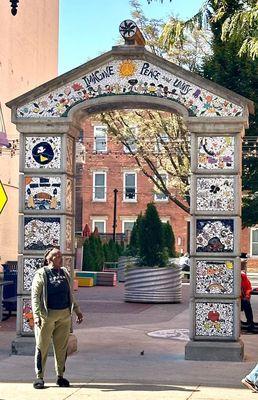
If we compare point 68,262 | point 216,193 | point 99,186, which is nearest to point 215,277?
point 216,193

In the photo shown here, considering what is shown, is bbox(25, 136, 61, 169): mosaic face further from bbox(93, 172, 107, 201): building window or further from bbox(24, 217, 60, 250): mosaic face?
bbox(93, 172, 107, 201): building window

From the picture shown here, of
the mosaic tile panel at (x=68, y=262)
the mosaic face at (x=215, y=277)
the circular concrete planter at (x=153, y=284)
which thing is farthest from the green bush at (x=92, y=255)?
the mosaic face at (x=215, y=277)

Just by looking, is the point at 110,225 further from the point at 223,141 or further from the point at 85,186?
the point at 223,141

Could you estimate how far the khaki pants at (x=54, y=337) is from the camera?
1100 cm

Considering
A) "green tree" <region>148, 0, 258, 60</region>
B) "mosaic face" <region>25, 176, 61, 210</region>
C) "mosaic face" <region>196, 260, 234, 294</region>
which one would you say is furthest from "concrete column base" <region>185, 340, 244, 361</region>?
"green tree" <region>148, 0, 258, 60</region>

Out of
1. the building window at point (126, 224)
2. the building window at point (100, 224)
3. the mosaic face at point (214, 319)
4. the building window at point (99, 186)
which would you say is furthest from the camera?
the building window at point (100, 224)

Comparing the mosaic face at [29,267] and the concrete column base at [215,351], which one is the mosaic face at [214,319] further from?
the mosaic face at [29,267]

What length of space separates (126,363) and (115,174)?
49.1 meters

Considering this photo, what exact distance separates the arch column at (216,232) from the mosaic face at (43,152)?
2061 millimetres

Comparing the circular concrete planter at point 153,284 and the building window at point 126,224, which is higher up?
the building window at point 126,224

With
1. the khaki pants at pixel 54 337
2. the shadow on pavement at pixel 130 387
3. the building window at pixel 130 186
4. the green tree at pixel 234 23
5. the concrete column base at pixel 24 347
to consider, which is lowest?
the shadow on pavement at pixel 130 387

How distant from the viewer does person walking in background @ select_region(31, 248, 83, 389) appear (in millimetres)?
11039

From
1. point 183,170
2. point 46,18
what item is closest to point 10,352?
point 183,170

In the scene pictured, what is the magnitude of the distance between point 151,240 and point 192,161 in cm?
1193
